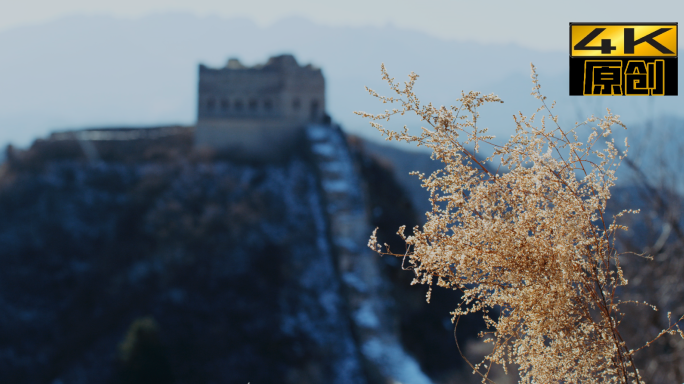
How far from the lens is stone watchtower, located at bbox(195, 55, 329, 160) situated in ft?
89.9

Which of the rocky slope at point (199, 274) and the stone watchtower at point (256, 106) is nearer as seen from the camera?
the rocky slope at point (199, 274)

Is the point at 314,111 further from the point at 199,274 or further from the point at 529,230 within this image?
the point at 529,230

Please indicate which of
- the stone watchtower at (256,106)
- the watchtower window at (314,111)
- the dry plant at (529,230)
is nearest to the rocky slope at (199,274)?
the stone watchtower at (256,106)

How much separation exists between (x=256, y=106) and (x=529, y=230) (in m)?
26.6

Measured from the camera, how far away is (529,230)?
6.73 ft

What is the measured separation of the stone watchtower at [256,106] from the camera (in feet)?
89.9

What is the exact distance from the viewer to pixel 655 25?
11.8ft

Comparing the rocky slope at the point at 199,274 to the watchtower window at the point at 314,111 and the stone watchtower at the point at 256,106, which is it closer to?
the stone watchtower at the point at 256,106

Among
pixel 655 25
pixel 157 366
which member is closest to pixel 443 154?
pixel 655 25

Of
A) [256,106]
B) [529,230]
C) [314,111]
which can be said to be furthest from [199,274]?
[529,230]

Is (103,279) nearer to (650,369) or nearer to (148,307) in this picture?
(148,307)

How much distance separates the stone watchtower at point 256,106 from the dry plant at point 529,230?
84.8 ft

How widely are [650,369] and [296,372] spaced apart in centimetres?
1239

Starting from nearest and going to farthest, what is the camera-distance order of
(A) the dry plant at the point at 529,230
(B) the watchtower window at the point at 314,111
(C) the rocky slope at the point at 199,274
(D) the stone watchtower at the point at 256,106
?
1. (A) the dry plant at the point at 529,230
2. (C) the rocky slope at the point at 199,274
3. (D) the stone watchtower at the point at 256,106
4. (B) the watchtower window at the point at 314,111
